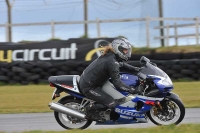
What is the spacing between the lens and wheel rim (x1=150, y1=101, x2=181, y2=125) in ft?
26.0

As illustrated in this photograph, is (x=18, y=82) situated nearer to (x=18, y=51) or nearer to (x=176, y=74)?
(x=18, y=51)

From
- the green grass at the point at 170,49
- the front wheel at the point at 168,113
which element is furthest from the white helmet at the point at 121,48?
the green grass at the point at 170,49

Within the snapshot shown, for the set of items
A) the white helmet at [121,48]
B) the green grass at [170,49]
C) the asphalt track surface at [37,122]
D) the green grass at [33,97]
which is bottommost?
the asphalt track surface at [37,122]

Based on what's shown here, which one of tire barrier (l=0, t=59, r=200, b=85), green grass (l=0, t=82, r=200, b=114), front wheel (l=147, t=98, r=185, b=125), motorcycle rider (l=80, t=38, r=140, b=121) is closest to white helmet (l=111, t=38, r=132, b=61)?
motorcycle rider (l=80, t=38, r=140, b=121)

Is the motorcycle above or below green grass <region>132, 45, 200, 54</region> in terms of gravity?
below

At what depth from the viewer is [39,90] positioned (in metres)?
15.3

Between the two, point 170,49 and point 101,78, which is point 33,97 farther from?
point 170,49

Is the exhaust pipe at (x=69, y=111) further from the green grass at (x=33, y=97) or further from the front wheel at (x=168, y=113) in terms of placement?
the green grass at (x=33, y=97)

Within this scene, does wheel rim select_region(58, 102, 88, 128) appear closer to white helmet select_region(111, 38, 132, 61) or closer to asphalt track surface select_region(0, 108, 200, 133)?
asphalt track surface select_region(0, 108, 200, 133)

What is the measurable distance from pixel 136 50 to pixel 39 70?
14.6 feet

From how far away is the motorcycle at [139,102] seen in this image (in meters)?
7.84

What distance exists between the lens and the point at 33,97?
14.0 metres

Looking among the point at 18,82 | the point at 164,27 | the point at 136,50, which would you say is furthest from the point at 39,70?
the point at 164,27

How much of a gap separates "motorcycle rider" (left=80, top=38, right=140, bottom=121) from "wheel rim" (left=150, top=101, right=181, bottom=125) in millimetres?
569
